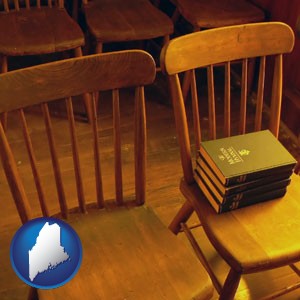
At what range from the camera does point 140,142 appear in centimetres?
125

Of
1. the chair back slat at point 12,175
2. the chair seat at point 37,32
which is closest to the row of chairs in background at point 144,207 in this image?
the chair back slat at point 12,175

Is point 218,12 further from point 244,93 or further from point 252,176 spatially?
point 252,176

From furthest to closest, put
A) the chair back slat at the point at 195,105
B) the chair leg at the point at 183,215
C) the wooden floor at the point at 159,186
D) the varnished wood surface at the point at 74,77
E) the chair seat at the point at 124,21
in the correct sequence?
the chair seat at the point at 124,21 < the wooden floor at the point at 159,186 < the chair leg at the point at 183,215 < the chair back slat at the point at 195,105 < the varnished wood surface at the point at 74,77

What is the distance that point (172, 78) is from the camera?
1.26 metres

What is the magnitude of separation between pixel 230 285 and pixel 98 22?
1.43 metres

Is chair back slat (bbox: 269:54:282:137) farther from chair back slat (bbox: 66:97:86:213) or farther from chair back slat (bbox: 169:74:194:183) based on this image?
chair back slat (bbox: 66:97:86:213)

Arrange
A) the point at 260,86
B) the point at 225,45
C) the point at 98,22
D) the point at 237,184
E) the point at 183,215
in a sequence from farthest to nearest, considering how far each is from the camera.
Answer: the point at 98,22 < the point at 183,215 < the point at 260,86 < the point at 225,45 < the point at 237,184

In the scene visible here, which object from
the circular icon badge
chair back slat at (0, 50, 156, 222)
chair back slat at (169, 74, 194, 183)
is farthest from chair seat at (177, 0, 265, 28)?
the circular icon badge

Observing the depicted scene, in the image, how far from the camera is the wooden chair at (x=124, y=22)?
6.96ft

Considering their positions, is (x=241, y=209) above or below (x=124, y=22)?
below

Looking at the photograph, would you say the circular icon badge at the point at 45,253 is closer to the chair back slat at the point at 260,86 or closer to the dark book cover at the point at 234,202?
the dark book cover at the point at 234,202

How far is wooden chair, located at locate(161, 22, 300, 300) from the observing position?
3.94ft

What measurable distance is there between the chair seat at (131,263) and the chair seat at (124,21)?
3.49ft

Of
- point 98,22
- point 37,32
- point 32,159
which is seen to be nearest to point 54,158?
point 32,159
